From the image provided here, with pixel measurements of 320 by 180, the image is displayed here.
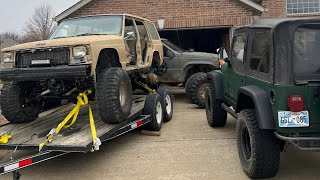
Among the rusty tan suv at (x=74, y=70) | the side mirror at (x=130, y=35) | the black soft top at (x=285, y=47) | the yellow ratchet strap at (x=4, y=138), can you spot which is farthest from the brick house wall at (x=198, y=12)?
the black soft top at (x=285, y=47)

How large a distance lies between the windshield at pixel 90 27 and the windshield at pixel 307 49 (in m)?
3.45

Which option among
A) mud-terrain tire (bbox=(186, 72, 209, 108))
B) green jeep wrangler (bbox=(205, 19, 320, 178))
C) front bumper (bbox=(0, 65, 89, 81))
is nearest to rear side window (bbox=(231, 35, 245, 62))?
green jeep wrangler (bbox=(205, 19, 320, 178))

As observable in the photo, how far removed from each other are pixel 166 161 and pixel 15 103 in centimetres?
259

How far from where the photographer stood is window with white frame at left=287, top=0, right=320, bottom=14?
49.1 ft

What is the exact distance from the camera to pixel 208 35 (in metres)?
18.8

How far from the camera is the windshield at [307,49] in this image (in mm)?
3943

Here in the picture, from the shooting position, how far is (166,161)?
5.34m

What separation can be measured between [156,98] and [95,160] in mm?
2024

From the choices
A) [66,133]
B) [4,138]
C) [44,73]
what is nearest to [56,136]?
[66,133]

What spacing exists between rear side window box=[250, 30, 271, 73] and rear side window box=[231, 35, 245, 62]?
1.62 feet

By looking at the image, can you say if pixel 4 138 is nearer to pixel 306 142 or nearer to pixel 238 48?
pixel 238 48

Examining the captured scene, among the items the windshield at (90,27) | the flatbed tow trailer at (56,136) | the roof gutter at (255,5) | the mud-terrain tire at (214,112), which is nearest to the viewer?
the flatbed tow trailer at (56,136)

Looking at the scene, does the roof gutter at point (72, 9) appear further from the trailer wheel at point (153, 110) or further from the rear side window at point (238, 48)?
the rear side window at point (238, 48)

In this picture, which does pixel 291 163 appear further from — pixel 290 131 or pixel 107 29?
pixel 107 29
